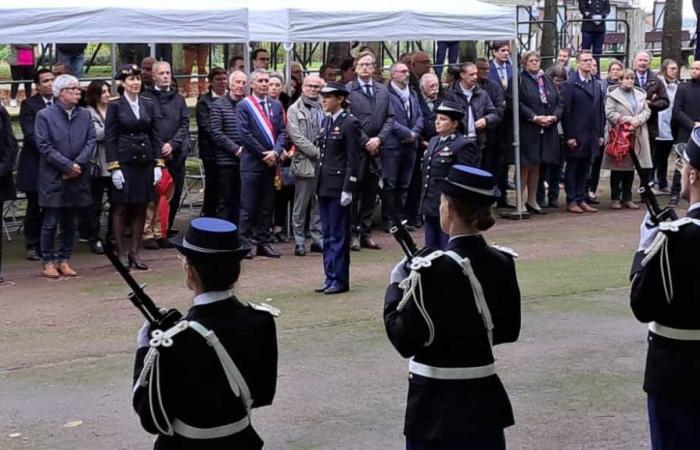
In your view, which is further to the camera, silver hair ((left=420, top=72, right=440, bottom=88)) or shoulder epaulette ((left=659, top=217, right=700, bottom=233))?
silver hair ((left=420, top=72, right=440, bottom=88))

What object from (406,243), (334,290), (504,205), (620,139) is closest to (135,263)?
(334,290)

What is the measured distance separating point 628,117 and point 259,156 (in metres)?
5.31

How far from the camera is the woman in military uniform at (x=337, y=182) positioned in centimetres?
1041

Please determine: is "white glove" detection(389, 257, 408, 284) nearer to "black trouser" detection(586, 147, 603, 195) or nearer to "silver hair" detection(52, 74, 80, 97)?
"silver hair" detection(52, 74, 80, 97)

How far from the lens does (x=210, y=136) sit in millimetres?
12836

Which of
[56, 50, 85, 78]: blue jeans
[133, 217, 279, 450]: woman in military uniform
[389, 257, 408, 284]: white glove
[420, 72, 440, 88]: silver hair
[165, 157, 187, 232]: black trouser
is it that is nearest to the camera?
[133, 217, 279, 450]: woman in military uniform

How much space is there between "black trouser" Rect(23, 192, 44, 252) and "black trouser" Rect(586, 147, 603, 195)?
6.98 meters

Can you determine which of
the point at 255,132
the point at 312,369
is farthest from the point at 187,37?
the point at 312,369

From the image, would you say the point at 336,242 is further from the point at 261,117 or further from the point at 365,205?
the point at 365,205

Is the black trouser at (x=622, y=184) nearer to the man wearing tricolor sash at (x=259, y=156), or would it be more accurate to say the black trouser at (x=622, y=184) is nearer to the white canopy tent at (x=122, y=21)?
the man wearing tricolor sash at (x=259, y=156)

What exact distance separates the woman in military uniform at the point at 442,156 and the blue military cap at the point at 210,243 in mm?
5658

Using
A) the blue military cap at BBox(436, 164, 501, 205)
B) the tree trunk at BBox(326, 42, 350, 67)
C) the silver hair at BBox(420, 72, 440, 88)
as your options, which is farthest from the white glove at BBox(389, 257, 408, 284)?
the tree trunk at BBox(326, 42, 350, 67)

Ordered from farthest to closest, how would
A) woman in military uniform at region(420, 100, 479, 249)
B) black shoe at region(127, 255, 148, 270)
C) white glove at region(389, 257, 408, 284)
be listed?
1. black shoe at region(127, 255, 148, 270)
2. woman in military uniform at region(420, 100, 479, 249)
3. white glove at region(389, 257, 408, 284)

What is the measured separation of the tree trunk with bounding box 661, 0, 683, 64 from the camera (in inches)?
854
